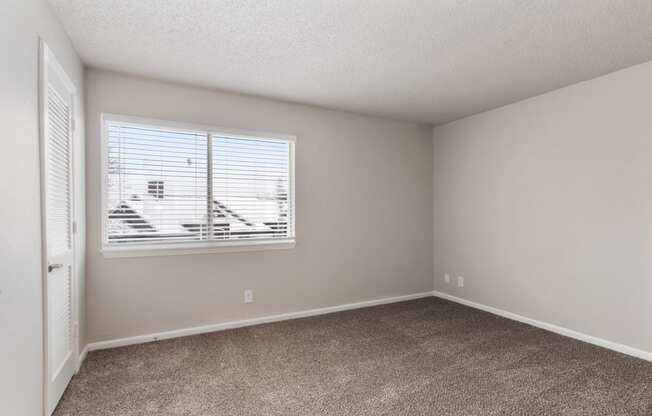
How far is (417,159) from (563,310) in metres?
2.40

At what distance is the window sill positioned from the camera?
9.97ft

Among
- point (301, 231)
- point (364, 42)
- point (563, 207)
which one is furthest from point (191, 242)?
point (563, 207)

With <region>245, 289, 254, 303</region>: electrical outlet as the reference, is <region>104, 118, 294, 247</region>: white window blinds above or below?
above

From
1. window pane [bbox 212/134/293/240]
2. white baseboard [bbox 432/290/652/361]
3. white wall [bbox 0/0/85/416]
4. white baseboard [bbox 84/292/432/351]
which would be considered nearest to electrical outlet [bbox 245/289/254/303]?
white baseboard [bbox 84/292/432/351]

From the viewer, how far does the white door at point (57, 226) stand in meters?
1.88

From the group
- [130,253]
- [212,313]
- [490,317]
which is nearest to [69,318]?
[130,253]

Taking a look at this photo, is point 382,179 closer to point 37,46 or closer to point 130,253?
point 130,253

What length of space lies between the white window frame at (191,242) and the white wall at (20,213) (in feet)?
3.90

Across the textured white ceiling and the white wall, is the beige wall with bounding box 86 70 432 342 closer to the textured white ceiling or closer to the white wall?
the textured white ceiling

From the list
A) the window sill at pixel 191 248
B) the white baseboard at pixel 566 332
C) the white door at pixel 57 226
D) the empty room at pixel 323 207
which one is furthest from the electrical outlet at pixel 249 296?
the white baseboard at pixel 566 332

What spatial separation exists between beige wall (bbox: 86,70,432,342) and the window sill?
0.18 ft

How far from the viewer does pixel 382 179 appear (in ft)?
14.6

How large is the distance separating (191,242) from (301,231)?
3.86ft

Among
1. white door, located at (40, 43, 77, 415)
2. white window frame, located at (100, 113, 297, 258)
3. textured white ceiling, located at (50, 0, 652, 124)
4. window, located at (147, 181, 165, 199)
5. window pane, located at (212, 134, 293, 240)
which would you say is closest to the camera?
white door, located at (40, 43, 77, 415)
